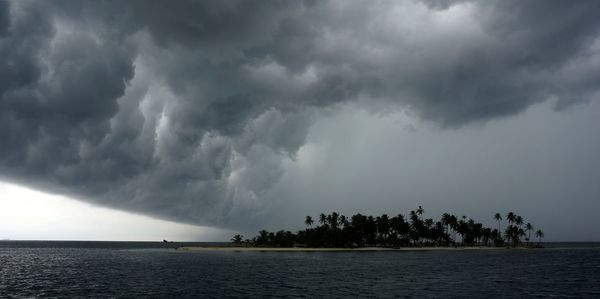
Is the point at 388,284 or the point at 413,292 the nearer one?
the point at 413,292

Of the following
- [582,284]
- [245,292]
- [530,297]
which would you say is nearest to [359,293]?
[245,292]

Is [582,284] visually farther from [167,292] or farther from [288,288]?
[167,292]

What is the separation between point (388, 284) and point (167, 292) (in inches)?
1391

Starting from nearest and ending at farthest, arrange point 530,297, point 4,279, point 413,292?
1. point 530,297
2. point 413,292
3. point 4,279

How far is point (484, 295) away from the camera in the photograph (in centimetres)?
5600

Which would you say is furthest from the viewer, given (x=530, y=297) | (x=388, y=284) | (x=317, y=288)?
(x=388, y=284)

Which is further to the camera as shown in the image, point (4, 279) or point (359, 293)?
point (4, 279)

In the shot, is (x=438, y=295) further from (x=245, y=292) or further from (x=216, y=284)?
(x=216, y=284)

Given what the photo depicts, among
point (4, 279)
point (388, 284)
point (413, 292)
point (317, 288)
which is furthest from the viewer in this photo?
point (4, 279)

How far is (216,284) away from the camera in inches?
2753

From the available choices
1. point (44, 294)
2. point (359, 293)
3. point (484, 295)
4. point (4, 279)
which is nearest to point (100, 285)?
point (44, 294)

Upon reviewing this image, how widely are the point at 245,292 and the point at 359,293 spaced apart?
16635 millimetres

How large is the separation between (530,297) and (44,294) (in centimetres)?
6756

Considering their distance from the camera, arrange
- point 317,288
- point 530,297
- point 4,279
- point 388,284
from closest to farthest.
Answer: point 530,297
point 317,288
point 388,284
point 4,279
